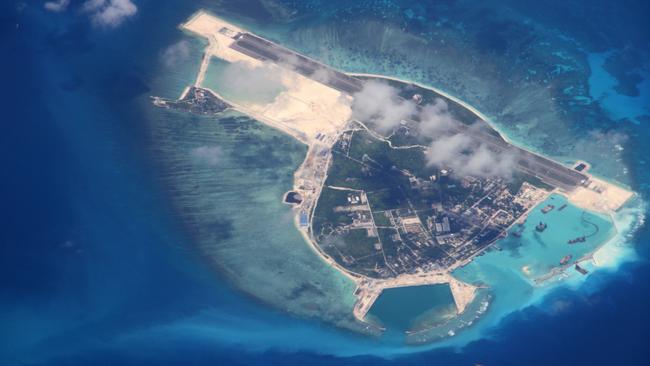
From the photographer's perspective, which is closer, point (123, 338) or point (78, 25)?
point (123, 338)

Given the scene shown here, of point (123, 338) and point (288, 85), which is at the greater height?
point (288, 85)

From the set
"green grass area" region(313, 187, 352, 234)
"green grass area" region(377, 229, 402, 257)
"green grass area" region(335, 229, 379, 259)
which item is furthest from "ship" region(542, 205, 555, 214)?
"green grass area" region(313, 187, 352, 234)

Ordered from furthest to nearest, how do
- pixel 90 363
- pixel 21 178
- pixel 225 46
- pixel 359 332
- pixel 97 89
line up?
pixel 225 46, pixel 97 89, pixel 21 178, pixel 359 332, pixel 90 363

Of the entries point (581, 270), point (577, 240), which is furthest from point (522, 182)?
point (581, 270)

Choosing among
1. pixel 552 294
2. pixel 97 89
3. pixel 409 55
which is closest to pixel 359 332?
pixel 552 294

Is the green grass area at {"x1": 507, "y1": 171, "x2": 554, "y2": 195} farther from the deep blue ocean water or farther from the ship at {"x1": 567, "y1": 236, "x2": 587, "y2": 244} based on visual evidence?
the ship at {"x1": 567, "y1": 236, "x2": 587, "y2": 244}

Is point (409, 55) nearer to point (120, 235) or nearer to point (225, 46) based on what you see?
point (225, 46)
